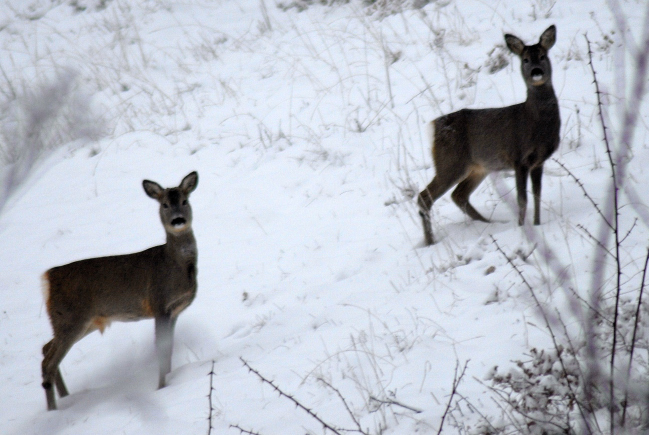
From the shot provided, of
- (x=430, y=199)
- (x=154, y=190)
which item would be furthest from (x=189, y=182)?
(x=430, y=199)

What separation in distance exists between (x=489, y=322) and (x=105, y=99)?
9380 millimetres

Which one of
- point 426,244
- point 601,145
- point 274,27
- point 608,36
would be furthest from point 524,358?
point 274,27

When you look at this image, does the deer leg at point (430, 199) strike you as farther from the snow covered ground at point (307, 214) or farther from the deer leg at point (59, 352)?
the deer leg at point (59, 352)

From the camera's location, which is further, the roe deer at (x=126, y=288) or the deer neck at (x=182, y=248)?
the deer neck at (x=182, y=248)

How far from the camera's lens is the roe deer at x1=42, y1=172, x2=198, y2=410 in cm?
522

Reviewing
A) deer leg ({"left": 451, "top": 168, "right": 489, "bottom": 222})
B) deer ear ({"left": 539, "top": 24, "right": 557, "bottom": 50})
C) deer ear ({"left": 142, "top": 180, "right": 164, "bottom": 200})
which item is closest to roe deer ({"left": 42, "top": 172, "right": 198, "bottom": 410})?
deer ear ({"left": 142, "top": 180, "right": 164, "bottom": 200})

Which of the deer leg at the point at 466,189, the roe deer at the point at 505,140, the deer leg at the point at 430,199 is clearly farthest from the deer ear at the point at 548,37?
the deer leg at the point at 430,199

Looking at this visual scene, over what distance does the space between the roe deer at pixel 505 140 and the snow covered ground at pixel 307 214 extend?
264mm

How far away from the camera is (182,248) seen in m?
5.34

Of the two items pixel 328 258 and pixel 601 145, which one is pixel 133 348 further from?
pixel 601 145

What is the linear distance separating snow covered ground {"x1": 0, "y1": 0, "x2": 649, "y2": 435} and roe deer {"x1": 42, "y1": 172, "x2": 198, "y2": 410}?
0.27 metres

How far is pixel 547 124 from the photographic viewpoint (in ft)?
16.7

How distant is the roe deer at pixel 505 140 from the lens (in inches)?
200

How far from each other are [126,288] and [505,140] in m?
3.31
